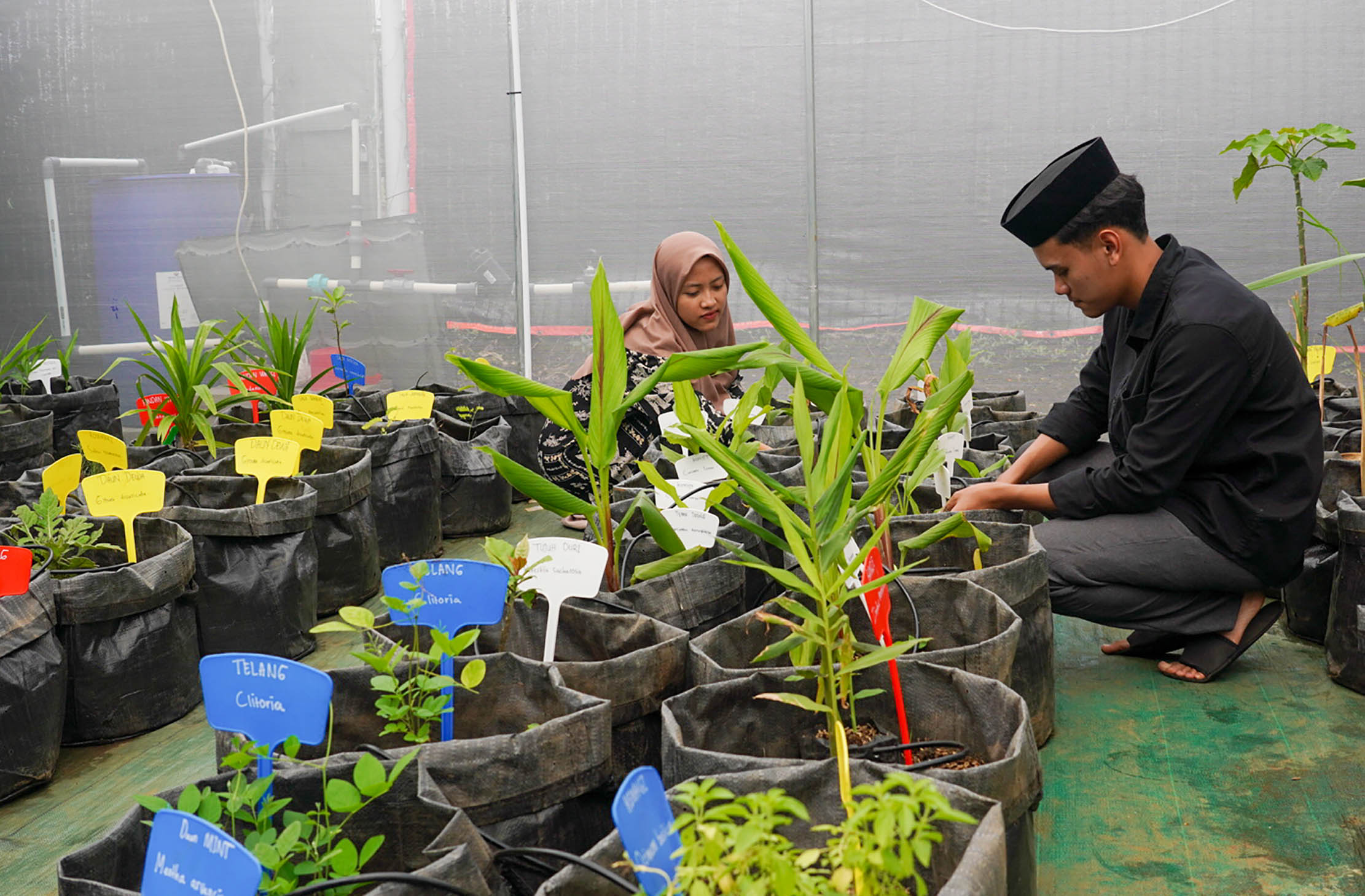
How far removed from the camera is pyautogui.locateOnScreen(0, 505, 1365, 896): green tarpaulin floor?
65.1 inches

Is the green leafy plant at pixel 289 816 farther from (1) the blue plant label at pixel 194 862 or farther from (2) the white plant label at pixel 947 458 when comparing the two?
(2) the white plant label at pixel 947 458

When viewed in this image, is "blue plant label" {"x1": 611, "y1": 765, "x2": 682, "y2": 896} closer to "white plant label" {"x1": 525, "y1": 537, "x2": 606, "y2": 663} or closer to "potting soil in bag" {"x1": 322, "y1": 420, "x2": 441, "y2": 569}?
"white plant label" {"x1": 525, "y1": 537, "x2": 606, "y2": 663}

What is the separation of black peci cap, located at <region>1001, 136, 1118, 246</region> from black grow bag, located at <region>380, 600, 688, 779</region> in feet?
3.78

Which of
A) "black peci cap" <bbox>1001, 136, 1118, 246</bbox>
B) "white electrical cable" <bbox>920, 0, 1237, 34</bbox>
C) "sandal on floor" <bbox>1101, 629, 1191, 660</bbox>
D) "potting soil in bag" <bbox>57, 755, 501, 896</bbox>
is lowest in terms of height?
"sandal on floor" <bbox>1101, 629, 1191, 660</bbox>

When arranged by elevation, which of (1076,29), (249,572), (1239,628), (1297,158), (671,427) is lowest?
(1239,628)

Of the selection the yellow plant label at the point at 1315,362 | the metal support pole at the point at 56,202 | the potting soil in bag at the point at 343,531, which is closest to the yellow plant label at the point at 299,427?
the potting soil in bag at the point at 343,531

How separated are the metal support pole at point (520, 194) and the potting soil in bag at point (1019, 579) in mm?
2834

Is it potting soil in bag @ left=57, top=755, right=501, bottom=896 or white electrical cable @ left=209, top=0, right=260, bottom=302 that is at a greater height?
white electrical cable @ left=209, top=0, right=260, bottom=302

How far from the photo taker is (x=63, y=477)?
2.49 meters

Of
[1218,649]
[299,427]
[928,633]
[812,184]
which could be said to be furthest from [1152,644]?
[812,184]

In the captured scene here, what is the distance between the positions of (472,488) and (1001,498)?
1776 millimetres

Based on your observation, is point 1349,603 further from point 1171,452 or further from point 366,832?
point 366,832

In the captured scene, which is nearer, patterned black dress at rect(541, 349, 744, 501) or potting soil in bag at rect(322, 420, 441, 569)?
potting soil in bag at rect(322, 420, 441, 569)

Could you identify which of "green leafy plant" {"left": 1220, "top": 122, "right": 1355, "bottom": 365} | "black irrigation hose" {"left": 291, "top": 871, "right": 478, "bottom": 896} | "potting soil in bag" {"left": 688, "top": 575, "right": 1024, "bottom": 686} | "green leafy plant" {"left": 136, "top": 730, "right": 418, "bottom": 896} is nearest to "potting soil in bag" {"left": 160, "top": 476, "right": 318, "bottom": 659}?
"potting soil in bag" {"left": 688, "top": 575, "right": 1024, "bottom": 686}
